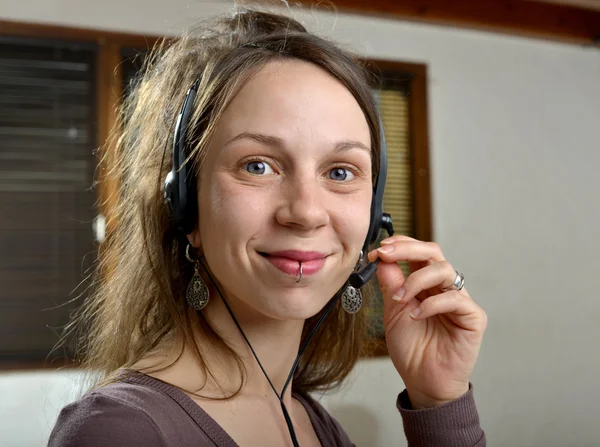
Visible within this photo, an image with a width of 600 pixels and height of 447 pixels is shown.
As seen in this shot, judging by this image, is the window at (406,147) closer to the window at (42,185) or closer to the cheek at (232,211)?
the window at (42,185)

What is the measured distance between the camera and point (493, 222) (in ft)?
11.3

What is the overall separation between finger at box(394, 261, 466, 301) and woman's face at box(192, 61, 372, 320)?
123 millimetres

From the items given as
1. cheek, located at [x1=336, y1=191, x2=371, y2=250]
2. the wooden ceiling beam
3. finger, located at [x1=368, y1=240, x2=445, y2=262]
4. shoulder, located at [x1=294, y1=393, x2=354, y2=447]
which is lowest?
shoulder, located at [x1=294, y1=393, x2=354, y2=447]

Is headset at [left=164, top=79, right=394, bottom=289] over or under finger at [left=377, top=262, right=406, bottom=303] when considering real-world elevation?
over

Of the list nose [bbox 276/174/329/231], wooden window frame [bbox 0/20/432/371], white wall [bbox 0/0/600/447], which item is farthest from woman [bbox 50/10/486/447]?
white wall [bbox 0/0/600/447]

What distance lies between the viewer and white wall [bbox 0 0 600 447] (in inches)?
131

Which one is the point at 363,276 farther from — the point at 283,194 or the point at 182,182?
the point at 182,182

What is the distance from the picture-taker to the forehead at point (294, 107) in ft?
3.02

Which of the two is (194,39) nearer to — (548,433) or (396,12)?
(396,12)

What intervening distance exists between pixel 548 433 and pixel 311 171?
3.17 meters

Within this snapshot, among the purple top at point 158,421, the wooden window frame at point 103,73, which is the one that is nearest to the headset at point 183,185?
the purple top at point 158,421

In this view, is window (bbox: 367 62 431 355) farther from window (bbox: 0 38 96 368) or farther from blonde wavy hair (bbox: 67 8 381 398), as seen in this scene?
blonde wavy hair (bbox: 67 8 381 398)

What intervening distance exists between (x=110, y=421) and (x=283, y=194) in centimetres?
38

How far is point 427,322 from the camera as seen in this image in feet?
3.77
